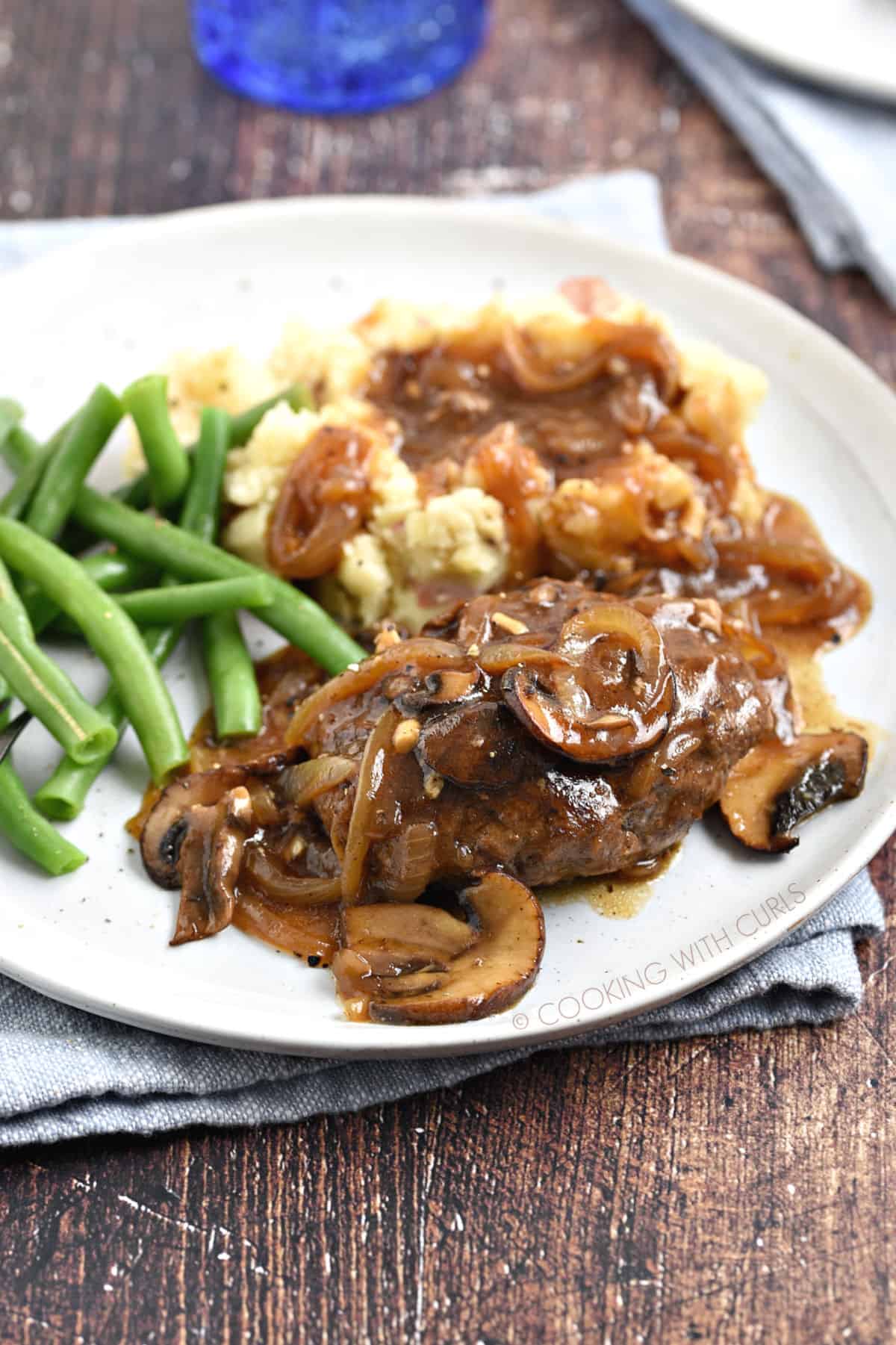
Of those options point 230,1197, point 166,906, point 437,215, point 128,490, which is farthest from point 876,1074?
point 437,215

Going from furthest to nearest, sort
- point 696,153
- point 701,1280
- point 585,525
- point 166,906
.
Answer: point 696,153
point 585,525
point 166,906
point 701,1280

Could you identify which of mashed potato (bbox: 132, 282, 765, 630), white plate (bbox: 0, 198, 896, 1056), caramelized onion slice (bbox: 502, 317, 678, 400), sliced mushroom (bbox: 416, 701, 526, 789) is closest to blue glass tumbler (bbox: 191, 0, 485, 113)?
white plate (bbox: 0, 198, 896, 1056)

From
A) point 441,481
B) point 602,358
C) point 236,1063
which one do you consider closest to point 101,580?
point 441,481

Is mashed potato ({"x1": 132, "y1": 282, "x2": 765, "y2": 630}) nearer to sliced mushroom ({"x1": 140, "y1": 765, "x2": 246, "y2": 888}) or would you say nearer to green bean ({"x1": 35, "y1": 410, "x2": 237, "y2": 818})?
green bean ({"x1": 35, "y1": 410, "x2": 237, "y2": 818})

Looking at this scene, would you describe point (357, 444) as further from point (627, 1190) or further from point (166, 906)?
point (627, 1190)

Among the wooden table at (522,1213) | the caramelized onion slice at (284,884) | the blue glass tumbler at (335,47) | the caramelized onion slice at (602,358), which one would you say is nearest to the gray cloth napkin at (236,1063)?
the wooden table at (522,1213)

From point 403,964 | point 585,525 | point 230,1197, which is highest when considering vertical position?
point 585,525
